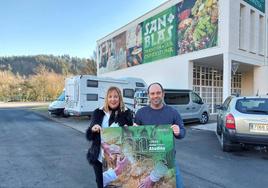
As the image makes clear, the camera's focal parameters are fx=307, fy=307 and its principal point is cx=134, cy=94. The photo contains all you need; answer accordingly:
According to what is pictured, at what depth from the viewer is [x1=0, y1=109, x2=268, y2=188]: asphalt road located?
5688 mm

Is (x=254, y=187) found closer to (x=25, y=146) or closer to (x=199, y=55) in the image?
(x=25, y=146)

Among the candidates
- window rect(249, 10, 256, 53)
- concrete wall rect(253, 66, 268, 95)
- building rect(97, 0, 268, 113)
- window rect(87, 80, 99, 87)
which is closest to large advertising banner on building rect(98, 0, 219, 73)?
building rect(97, 0, 268, 113)

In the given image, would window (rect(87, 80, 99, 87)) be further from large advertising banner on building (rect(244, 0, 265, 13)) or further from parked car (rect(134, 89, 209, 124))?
large advertising banner on building (rect(244, 0, 265, 13))

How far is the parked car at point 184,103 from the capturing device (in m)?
15.2

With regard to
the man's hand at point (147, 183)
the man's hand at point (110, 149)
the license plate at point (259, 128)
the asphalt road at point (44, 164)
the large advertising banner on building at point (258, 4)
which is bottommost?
the asphalt road at point (44, 164)

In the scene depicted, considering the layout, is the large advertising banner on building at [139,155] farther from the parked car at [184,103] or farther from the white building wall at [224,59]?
the white building wall at [224,59]

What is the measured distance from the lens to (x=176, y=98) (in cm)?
1552

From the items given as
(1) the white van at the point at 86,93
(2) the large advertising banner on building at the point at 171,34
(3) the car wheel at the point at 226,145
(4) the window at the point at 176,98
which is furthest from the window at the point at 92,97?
(3) the car wheel at the point at 226,145

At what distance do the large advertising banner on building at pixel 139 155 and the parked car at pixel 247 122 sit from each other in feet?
16.8

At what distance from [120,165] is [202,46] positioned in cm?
1764

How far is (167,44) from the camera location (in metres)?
22.9

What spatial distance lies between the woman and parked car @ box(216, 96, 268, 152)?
5.08 metres

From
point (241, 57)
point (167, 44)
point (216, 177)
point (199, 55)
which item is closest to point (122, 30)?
point (167, 44)

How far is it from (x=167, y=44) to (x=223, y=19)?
529cm
